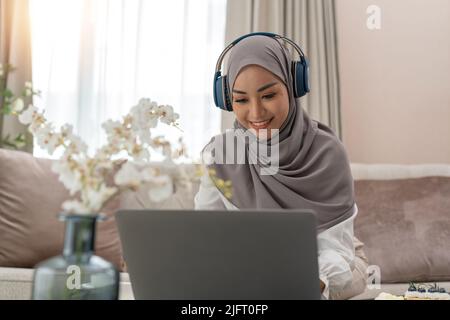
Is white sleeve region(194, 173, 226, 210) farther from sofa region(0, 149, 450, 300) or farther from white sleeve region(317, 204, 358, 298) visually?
sofa region(0, 149, 450, 300)

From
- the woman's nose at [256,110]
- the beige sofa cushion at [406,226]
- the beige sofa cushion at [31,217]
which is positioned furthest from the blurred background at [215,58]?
the woman's nose at [256,110]

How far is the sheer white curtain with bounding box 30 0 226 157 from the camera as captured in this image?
312 cm

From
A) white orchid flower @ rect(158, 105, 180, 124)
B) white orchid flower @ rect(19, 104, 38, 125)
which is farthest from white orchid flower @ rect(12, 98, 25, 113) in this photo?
white orchid flower @ rect(158, 105, 180, 124)

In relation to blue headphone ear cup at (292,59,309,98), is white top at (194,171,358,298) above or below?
below

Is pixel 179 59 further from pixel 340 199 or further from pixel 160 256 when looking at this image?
pixel 160 256

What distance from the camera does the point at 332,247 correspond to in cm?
128

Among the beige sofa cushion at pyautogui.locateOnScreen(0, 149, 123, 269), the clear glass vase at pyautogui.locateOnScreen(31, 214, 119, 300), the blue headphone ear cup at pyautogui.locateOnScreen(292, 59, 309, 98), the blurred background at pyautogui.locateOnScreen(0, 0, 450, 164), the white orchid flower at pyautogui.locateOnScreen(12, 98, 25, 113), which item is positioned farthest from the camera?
the blurred background at pyautogui.locateOnScreen(0, 0, 450, 164)

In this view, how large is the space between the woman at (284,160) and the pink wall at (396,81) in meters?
1.78

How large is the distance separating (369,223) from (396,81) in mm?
1093

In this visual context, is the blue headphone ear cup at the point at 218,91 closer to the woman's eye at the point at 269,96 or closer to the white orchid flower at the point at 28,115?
the woman's eye at the point at 269,96

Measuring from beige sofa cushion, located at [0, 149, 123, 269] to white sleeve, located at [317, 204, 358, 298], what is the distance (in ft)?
3.69
